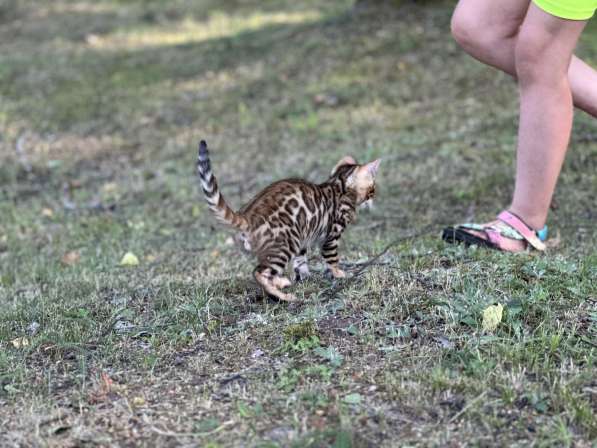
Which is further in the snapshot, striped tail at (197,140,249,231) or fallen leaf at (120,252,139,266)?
fallen leaf at (120,252,139,266)

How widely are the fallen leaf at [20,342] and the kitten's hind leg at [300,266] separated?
146cm

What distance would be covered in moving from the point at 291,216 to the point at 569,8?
1669 millimetres

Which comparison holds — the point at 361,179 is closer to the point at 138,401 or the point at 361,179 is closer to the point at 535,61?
the point at 535,61

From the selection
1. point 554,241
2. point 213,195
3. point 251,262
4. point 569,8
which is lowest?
point 251,262

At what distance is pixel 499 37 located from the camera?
4.70 m

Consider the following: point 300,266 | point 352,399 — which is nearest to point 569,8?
point 300,266

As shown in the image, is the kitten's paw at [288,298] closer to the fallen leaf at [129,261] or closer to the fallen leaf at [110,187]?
the fallen leaf at [129,261]

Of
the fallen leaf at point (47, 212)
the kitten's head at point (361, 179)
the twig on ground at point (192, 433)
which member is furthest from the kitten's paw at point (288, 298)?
the fallen leaf at point (47, 212)

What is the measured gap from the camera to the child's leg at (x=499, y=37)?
4.62 metres

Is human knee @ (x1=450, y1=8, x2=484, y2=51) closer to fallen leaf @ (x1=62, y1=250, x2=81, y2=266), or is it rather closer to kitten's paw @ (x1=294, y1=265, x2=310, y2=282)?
kitten's paw @ (x1=294, y1=265, x2=310, y2=282)

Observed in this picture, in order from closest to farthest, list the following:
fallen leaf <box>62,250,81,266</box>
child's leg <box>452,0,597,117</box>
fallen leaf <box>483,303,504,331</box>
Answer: fallen leaf <box>483,303,504,331</box>, child's leg <box>452,0,597,117</box>, fallen leaf <box>62,250,81,266</box>

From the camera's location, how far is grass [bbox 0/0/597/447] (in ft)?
10.8

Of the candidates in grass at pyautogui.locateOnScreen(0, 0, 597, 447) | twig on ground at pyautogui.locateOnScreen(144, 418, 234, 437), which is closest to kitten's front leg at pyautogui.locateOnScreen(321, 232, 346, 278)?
grass at pyautogui.locateOnScreen(0, 0, 597, 447)

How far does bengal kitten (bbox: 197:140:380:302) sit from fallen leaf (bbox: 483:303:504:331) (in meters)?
0.98
